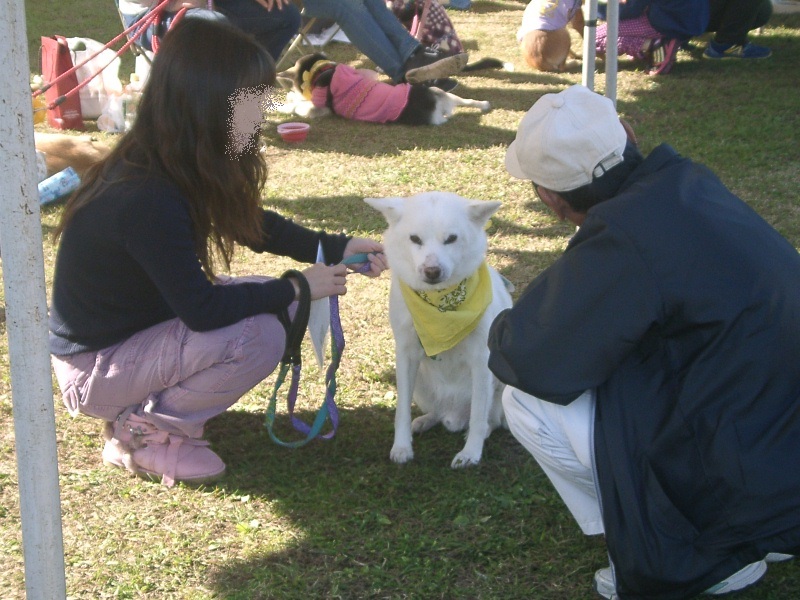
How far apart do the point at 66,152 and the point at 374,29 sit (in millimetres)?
2644

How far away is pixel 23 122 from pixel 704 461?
1.49 metres

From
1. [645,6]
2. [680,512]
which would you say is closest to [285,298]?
[680,512]

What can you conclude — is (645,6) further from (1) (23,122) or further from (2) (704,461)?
(1) (23,122)

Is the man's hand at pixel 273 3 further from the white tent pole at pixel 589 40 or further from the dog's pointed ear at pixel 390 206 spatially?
the dog's pointed ear at pixel 390 206

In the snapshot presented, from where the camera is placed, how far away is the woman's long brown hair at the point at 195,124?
2367 millimetres

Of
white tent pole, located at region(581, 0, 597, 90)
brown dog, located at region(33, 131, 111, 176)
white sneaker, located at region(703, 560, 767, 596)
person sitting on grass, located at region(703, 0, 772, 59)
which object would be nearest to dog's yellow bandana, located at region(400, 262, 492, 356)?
white sneaker, located at region(703, 560, 767, 596)

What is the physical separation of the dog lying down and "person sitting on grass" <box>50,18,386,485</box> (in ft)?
12.1

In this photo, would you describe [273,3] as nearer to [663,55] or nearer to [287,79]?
[287,79]

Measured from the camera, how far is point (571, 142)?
6.63 ft

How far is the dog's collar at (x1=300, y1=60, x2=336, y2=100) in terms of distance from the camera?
666cm

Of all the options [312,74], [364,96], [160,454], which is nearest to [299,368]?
[160,454]

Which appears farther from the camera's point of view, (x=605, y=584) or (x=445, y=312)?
(x=445, y=312)

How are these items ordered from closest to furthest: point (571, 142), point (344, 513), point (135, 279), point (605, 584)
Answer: point (571, 142), point (605, 584), point (135, 279), point (344, 513)

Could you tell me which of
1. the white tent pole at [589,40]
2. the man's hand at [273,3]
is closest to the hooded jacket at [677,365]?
the white tent pole at [589,40]
